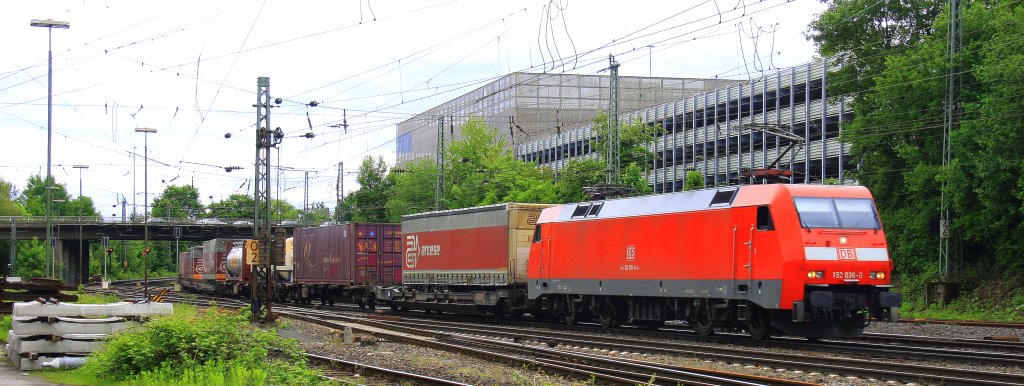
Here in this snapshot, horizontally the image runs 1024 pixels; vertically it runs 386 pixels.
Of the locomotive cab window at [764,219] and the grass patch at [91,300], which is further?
the grass patch at [91,300]

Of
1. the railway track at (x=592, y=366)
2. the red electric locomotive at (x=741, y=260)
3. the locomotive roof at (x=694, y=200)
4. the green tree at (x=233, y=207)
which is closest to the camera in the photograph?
the railway track at (x=592, y=366)

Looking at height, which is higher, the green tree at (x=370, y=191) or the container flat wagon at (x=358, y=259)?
the green tree at (x=370, y=191)

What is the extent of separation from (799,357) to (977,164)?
18.7 meters

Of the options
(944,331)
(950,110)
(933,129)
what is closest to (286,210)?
(933,129)

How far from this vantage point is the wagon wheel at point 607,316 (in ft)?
83.8

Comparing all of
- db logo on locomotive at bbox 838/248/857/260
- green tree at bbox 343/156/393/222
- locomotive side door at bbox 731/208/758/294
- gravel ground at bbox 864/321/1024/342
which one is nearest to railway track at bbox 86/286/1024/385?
locomotive side door at bbox 731/208/758/294

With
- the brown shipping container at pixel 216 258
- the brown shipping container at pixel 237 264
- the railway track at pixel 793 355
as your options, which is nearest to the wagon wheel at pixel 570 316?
the railway track at pixel 793 355

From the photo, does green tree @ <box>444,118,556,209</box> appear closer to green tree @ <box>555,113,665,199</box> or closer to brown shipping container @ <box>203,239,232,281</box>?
green tree @ <box>555,113,665,199</box>

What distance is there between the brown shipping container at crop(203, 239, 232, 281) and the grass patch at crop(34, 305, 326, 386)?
42523mm

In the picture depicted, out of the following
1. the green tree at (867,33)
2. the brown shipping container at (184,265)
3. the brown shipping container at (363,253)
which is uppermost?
the green tree at (867,33)

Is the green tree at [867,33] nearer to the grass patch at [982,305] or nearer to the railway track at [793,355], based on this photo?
the grass patch at [982,305]

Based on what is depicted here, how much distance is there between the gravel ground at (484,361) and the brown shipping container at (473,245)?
5863 mm

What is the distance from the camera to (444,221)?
33062 mm

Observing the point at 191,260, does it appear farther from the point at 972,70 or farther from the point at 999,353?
the point at 999,353
